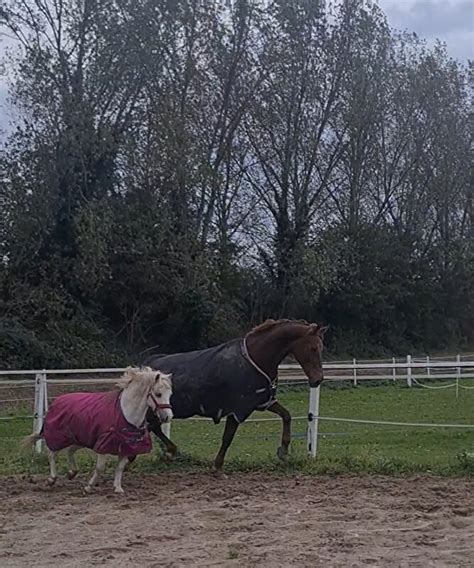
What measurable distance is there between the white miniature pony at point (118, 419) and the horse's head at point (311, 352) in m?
1.54

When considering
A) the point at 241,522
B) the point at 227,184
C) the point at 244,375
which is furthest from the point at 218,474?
the point at 227,184

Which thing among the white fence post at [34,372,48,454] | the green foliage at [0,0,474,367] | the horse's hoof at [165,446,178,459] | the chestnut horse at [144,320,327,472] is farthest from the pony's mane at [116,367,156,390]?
the green foliage at [0,0,474,367]

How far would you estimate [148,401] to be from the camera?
7383 millimetres

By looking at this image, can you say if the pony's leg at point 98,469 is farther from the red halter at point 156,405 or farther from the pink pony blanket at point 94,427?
the red halter at point 156,405

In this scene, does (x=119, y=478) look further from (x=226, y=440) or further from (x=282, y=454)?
(x=282, y=454)

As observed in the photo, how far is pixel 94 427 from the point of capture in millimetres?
7414

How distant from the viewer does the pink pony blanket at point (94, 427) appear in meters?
7.30

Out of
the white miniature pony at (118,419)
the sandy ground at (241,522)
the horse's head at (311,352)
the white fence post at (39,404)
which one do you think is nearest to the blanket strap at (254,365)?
the horse's head at (311,352)

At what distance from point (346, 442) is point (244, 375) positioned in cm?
357

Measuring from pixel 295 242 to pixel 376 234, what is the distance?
4.68m

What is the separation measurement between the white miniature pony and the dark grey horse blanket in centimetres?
96

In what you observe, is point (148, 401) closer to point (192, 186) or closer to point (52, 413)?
point (52, 413)

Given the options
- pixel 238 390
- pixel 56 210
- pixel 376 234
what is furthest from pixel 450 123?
pixel 238 390

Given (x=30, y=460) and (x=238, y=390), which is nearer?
(x=238, y=390)
